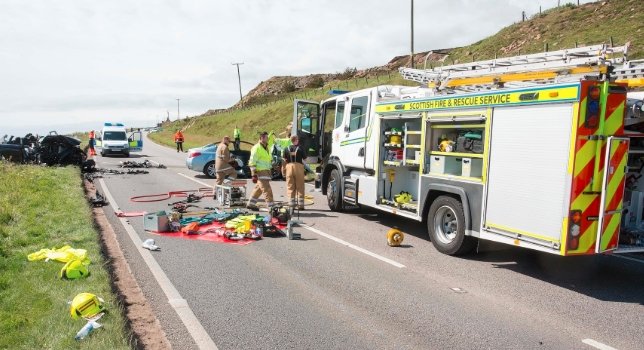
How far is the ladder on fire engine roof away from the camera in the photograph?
6.35m

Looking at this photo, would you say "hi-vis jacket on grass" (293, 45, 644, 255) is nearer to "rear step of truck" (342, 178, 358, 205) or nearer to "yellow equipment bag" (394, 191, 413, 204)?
"yellow equipment bag" (394, 191, 413, 204)

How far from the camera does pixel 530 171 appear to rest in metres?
6.21

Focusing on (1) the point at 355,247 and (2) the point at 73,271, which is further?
(1) the point at 355,247

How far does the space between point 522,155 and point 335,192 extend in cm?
583

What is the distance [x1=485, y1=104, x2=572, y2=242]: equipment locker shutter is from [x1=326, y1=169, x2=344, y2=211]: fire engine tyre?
16.5ft

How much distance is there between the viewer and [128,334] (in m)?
4.42

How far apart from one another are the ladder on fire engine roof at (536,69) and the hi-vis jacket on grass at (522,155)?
0.06 feet

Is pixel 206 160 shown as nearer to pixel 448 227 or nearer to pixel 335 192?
pixel 335 192

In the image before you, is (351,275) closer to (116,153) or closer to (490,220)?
(490,220)

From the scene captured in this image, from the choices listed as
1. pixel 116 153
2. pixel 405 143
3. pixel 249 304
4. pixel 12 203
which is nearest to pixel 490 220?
pixel 405 143

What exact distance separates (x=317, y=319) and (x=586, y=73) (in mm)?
4485

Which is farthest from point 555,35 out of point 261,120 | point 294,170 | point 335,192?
point 294,170

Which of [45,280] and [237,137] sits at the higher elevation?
[237,137]

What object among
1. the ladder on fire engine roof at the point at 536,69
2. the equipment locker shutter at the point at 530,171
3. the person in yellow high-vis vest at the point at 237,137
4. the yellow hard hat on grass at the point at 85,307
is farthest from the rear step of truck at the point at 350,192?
the person in yellow high-vis vest at the point at 237,137
